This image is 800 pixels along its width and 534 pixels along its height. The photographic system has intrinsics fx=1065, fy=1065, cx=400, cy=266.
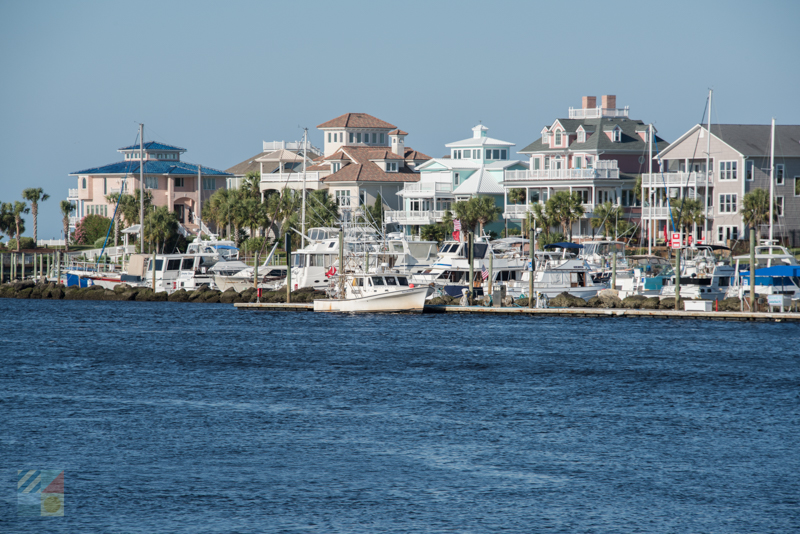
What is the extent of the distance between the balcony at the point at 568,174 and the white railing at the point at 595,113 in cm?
1065

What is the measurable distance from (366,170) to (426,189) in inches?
418

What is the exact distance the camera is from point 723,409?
2805 cm

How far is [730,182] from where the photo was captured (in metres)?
72.4

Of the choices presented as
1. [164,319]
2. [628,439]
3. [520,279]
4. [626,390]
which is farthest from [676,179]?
[628,439]

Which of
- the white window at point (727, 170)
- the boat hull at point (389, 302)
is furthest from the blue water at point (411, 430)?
the white window at point (727, 170)

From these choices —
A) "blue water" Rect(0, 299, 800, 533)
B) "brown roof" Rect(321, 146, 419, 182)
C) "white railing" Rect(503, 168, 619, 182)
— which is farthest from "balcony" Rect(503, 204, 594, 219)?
"blue water" Rect(0, 299, 800, 533)

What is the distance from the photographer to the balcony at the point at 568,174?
255 feet

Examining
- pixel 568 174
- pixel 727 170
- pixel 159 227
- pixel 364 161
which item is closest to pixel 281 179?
pixel 364 161

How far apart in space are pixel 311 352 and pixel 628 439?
1758 centimetres

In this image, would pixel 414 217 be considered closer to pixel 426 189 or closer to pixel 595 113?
pixel 426 189

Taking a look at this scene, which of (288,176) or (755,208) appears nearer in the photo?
(755,208)

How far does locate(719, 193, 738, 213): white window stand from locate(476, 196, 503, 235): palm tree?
55.0 ft

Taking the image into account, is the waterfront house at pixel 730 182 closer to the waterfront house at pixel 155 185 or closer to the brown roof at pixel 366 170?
the brown roof at pixel 366 170

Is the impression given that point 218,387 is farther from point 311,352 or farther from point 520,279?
point 520,279
